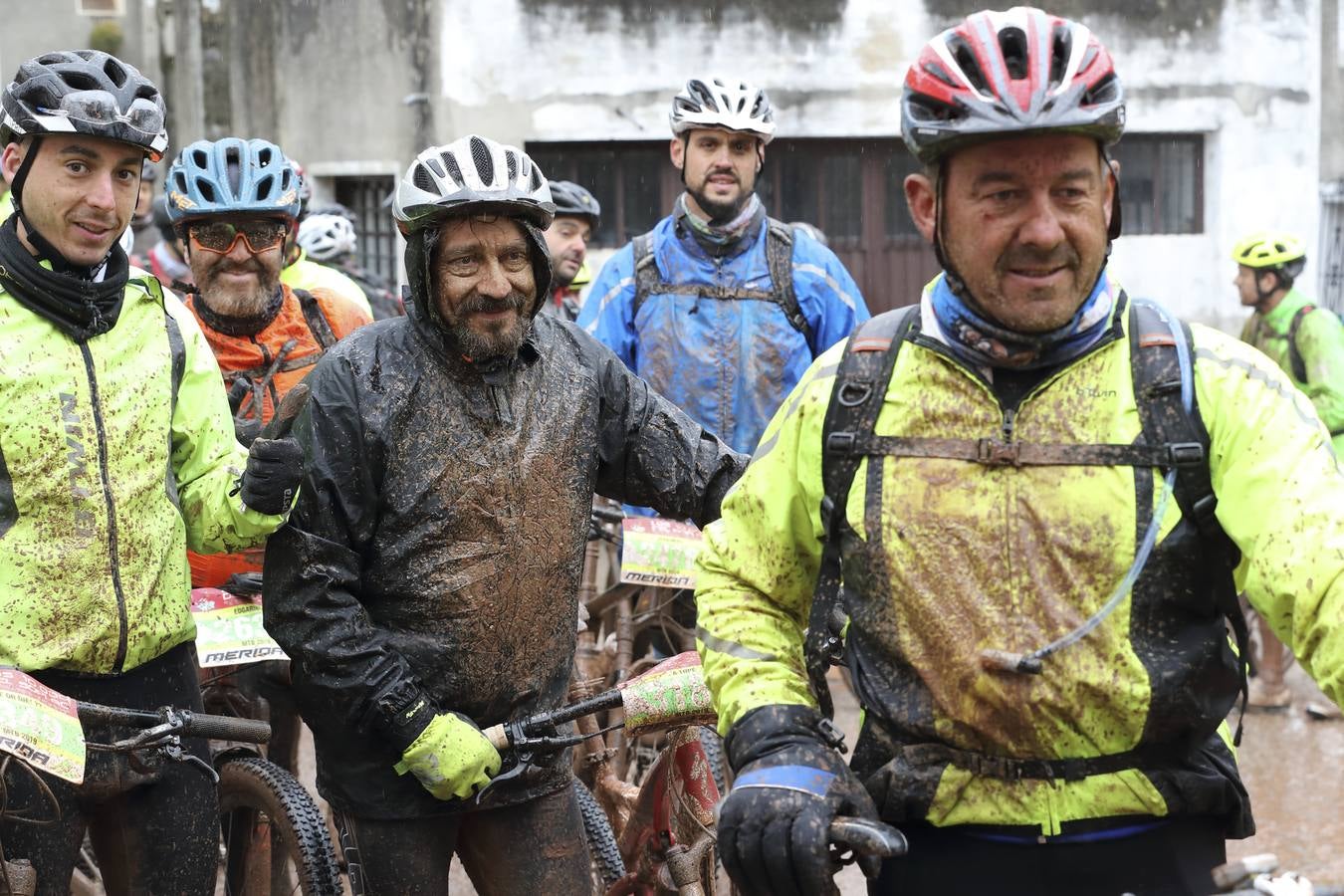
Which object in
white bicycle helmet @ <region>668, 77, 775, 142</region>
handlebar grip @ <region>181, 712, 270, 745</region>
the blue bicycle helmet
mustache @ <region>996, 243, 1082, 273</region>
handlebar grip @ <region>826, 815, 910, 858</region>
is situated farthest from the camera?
white bicycle helmet @ <region>668, 77, 775, 142</region>

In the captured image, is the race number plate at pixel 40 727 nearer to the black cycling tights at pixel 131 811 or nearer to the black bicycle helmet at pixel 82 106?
the black cycling tights at pixel 131 811

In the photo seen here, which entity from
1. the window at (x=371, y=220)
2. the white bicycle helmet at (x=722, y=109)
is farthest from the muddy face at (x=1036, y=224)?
the window at (x=371, y=220)

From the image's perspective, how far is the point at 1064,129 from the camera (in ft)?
8.84

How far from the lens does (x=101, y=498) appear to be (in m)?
4.21

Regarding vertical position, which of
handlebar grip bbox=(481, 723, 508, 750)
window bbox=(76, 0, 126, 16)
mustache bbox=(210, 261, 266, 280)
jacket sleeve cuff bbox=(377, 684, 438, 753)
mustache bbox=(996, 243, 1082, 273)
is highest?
window bbox=(76, 0, 126, 16)

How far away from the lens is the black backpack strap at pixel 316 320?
6207 millimetres

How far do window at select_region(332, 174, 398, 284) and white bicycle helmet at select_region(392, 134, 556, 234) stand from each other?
14.3 metres

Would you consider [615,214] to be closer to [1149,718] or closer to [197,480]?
[197,480]

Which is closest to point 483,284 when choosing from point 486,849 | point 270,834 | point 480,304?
point 480,304

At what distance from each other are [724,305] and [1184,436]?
4.20 m

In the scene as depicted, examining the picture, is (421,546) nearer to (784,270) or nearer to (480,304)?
(480,304)

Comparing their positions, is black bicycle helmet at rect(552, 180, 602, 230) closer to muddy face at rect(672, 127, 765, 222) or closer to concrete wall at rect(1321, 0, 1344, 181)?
muddy face at rect(672, 127, 765, 222)

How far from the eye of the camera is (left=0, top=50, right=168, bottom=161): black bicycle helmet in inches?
169

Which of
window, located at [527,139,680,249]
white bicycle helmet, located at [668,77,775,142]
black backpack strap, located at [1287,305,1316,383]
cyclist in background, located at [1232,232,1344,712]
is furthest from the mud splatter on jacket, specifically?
window, located at [527,139,680,249]
